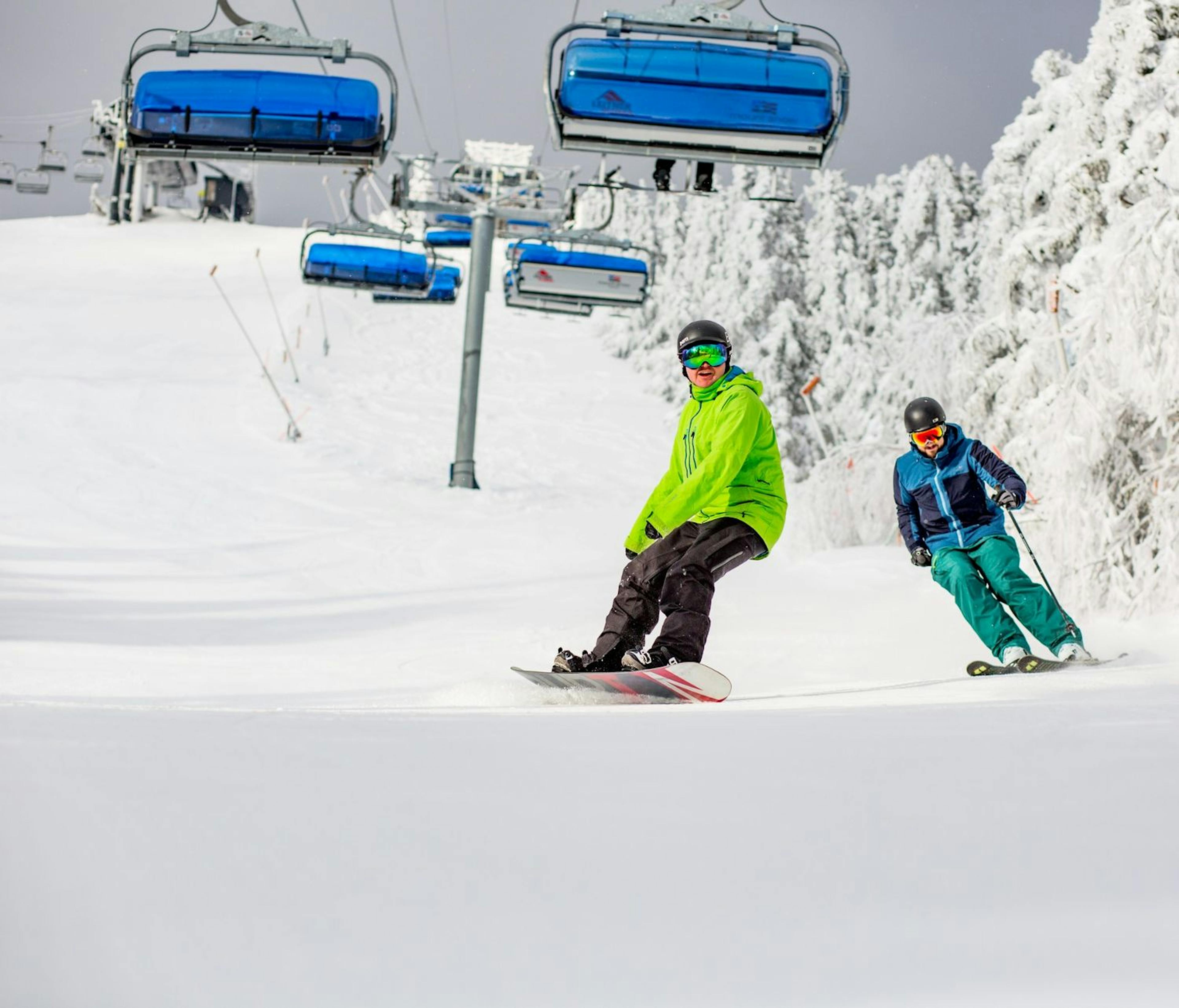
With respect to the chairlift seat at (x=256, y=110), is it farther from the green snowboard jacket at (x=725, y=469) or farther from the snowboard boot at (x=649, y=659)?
the snowboard boot at (x=649, y=659)

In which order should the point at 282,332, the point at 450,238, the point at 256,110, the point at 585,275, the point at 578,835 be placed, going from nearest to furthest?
1. the point at 578,835
2. the point at 256,110
3. the point at 585,275
4. the point at 450,238
5. the point at 282,332

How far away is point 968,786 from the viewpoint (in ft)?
6.79

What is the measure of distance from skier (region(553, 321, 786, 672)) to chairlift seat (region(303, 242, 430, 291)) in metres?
12.0

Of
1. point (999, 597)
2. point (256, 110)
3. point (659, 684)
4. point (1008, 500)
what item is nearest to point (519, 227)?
point (256, 110)

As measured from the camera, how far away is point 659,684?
4215 millimetres

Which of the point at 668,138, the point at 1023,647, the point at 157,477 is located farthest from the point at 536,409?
the point at 1023,647

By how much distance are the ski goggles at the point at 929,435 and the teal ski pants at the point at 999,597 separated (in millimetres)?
547

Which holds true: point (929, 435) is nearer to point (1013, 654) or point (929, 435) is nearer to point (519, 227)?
point (1013, 654)

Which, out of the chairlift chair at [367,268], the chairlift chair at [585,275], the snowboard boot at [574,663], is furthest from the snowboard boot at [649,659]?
the chairlift chair at [367,268]

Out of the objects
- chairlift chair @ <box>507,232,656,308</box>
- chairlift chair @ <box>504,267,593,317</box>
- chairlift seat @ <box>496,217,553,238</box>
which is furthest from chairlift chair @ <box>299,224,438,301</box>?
chairlift seat @ <box>496,217,553,238</box>

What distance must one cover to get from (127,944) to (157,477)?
15080 mm

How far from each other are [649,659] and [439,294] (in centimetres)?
1802

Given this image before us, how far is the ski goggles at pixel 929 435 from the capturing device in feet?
18.0

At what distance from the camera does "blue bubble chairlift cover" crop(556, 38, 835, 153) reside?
7512 millimetres
